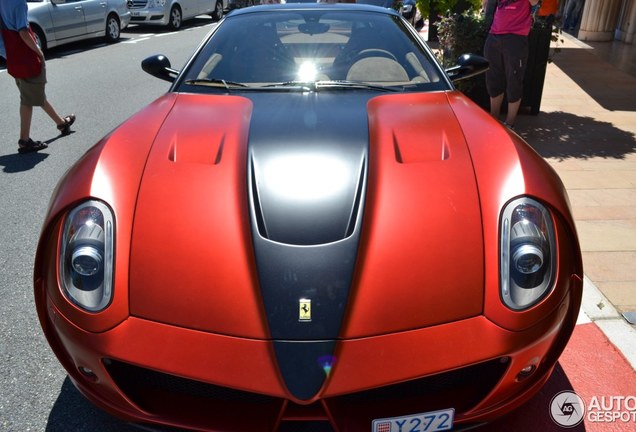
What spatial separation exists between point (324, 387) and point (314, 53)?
2138 millimetres

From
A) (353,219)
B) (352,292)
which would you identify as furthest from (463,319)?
(353,219)

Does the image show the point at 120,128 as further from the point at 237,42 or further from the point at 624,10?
the point at 624,10

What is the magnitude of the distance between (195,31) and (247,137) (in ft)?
49.8

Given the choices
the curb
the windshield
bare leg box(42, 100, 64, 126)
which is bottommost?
bare leg box(42, 100, 64, 126)

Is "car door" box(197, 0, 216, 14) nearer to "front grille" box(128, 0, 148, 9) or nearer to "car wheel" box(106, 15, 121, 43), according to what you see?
"front grille" box(128, 0, 148, 9)

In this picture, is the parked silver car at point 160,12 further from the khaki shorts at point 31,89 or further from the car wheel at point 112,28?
the khaki shorts at point 31,89

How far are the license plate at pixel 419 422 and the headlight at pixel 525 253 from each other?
0.39 metres

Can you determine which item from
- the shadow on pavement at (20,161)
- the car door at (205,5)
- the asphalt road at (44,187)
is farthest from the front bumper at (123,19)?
the shadow on pavement at (20,161)

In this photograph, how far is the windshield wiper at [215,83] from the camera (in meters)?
3.00

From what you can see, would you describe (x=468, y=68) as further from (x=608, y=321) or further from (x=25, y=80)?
(x=25, y=80)

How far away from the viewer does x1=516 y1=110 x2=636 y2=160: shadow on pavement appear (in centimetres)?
563

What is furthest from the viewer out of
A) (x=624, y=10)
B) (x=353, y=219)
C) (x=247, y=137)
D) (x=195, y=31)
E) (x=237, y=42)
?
(x=195, y=31)

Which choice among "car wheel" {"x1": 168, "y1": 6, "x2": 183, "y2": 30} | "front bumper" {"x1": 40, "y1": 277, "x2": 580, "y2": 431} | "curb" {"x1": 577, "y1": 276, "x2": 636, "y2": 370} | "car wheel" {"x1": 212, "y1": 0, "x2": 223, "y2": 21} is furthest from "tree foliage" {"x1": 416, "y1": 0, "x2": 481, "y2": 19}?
"car wheel" {"x1": 212, "y1": 0, "x2": 223, "y2": 21}

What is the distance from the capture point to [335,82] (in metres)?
3.00
